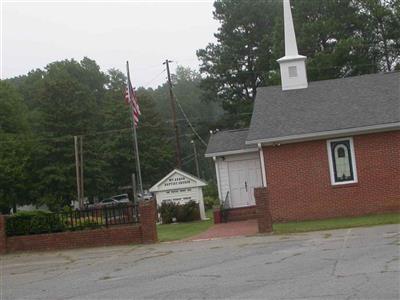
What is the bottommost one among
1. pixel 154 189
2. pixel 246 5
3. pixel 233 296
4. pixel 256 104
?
pixel 233 296

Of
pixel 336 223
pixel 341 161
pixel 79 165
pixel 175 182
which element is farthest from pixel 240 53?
pixel 336 223

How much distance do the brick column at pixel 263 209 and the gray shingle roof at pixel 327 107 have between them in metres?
3.69

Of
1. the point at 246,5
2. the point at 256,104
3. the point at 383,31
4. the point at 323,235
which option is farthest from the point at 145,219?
the point at 246,5

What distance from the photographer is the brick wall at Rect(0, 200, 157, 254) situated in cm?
1866

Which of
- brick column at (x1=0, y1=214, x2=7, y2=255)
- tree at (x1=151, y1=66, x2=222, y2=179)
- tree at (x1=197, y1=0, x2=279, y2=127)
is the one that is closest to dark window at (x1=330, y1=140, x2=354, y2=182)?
brick column at (x1=0, y1=214, x2=7, y2=255)

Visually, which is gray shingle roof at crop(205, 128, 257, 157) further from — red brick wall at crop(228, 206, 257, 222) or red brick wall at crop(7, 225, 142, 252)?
red brick wall at crop(7, 225, 142, 252)

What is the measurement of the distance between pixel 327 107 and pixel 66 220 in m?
10.3

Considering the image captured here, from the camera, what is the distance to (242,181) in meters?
27.4

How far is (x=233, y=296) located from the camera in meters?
9.29

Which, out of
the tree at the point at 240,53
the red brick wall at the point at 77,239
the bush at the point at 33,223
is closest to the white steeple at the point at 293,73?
the red brick wall at the point at 77,239

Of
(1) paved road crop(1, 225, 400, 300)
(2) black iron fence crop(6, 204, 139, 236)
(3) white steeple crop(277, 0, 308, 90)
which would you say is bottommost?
(1) paved road crop(1, 225, 400, 300)

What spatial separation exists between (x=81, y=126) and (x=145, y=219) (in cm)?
4214

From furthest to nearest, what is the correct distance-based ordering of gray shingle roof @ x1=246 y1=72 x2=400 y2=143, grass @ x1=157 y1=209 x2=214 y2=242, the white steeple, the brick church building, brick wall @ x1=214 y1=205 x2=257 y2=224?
1. brick wall @ x1=214 y1=205 x2=257 y2=224
2. the white steeple
3. gray shingle roof @ x1=246 y1=72 x2=400 y2=143
4. the brick church building
5. grass @ x1=157 y1=209 x2=214 y2=242

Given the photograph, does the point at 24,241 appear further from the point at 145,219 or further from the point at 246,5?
the point at 246,5
